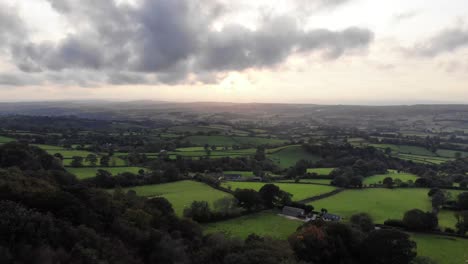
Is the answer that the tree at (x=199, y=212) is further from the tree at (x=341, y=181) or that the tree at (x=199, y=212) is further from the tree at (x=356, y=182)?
the tree at (x=356, y=182)

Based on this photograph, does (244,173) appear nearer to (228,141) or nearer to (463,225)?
(463,225)

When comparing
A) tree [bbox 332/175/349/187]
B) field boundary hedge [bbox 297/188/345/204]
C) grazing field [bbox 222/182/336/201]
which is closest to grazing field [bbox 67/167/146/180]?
grazing field [bbox 222/182/336/201]

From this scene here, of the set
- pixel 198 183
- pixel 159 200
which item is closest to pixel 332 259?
pixel 159 200

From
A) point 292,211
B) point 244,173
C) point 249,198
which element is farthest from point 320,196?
point 244,173

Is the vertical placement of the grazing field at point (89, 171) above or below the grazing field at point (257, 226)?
above

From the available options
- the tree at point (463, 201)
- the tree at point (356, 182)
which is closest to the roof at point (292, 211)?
the tree at point (356, 182)
